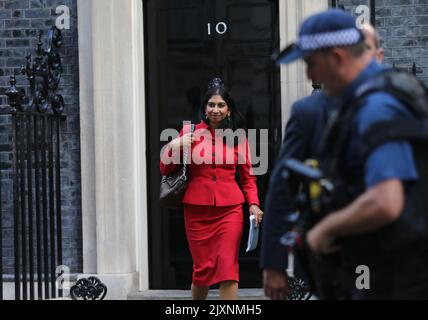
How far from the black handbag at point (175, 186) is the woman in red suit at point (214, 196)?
4 centimetres

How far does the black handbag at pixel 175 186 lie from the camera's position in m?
7.18

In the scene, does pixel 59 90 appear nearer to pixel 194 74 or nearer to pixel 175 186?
pixel 194 74

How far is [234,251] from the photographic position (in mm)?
7184

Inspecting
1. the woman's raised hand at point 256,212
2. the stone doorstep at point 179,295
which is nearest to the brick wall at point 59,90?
the stone doorstep at point 179,295

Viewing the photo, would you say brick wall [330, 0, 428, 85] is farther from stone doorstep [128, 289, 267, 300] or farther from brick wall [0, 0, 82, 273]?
brick wall [0, 0, 82, 273]

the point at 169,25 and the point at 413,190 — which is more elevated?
the point at 169,25

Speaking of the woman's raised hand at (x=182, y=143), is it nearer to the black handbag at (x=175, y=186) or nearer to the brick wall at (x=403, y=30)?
the black handbag at (x=175, y=186)

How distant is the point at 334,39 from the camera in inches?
131

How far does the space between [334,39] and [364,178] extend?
0.46m

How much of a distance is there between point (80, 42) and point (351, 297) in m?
5.91

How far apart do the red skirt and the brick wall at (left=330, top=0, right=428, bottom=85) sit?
7.67 ft

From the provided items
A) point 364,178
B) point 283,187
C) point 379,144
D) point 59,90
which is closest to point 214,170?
point 59,90
